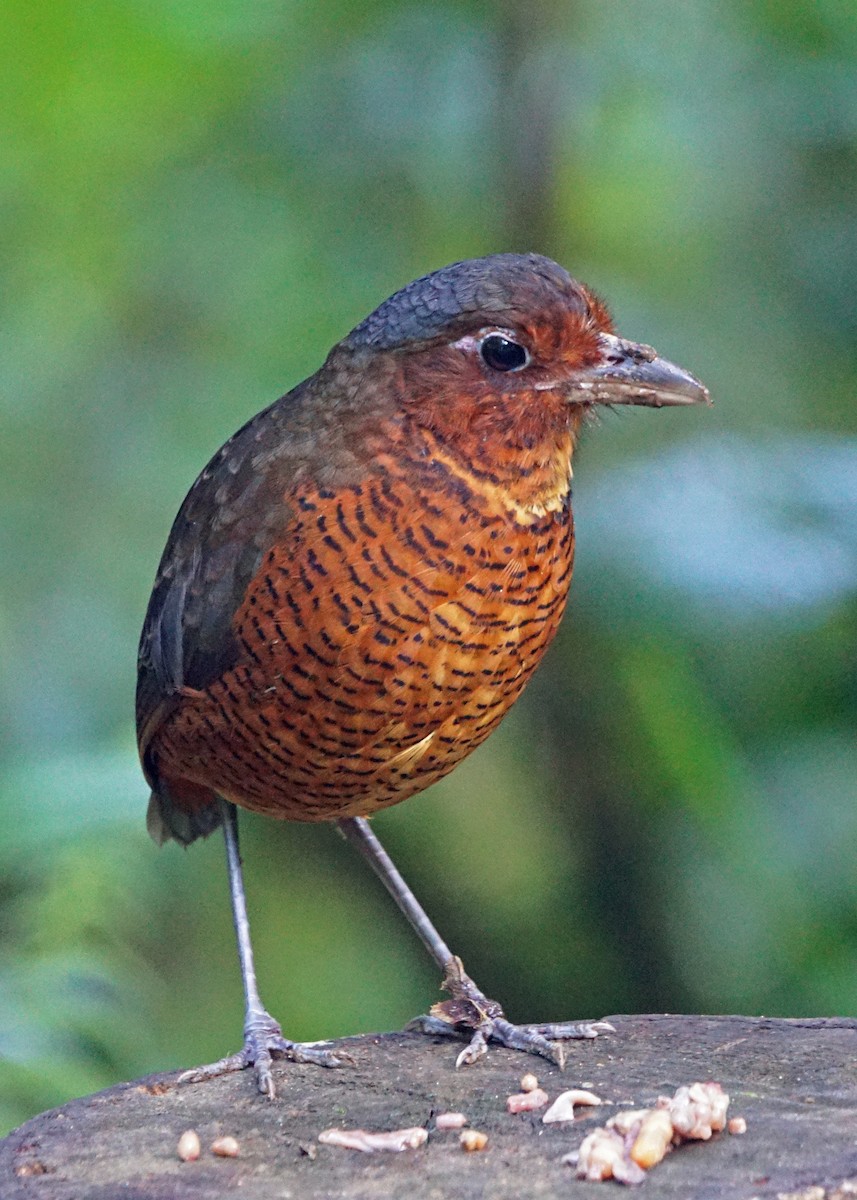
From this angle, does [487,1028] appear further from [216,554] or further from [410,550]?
[216,554]

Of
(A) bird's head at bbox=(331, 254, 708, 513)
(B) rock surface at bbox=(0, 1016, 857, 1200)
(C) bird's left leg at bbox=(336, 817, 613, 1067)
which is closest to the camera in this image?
(B) rock surface at bbox=(0, 1016, 857, 1200)

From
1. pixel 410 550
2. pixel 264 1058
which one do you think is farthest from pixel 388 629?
pixel 264 1058

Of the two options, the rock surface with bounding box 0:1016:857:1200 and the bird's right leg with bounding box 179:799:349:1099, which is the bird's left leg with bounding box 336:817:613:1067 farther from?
the bird's right leg with bounding box 179:799:349:1099

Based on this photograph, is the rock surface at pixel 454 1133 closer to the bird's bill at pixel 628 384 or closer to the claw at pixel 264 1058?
the claw at pixel 264 1058

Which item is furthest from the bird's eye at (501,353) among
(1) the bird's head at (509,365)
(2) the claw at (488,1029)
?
(2) the claw at (488,1029)

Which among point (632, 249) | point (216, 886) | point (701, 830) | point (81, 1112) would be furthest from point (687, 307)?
point (81, 1112)

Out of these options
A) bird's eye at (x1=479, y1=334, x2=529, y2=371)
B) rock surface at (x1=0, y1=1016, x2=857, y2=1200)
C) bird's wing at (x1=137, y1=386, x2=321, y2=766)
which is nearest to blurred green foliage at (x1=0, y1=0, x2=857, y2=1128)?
bird's wing at (x1=137, y1=386, x2=321, y2=766)
